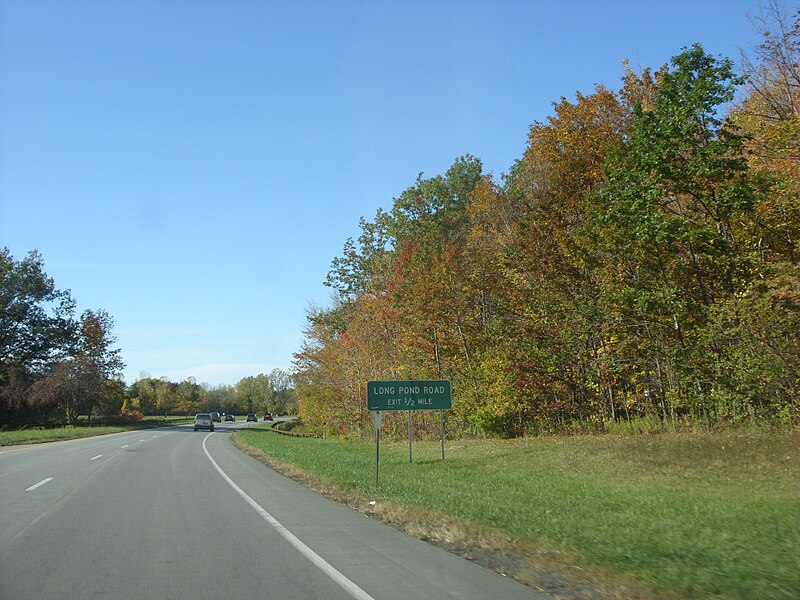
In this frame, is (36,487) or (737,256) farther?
(737,256)

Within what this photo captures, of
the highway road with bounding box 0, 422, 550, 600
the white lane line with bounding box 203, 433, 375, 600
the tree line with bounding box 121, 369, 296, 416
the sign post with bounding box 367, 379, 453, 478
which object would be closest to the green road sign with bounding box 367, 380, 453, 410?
the sign post with bounding box 367, 379, 453, 478

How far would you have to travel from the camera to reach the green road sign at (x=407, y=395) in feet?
61.6

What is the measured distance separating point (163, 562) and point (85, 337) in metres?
76.1

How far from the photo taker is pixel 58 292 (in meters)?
74.4

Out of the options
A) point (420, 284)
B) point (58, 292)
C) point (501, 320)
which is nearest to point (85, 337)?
point (58, 292)

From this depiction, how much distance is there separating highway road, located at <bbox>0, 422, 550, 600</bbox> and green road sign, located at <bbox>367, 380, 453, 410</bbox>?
457 cm

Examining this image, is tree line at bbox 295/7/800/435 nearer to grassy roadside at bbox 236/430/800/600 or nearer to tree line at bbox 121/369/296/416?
grassy roadside at bbox 236/430/800/600

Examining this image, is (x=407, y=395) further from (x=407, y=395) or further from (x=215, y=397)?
(x=215, y=397)

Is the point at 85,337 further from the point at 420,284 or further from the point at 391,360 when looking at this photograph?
the point at 420,284

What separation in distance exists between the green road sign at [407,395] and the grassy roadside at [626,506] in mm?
1928

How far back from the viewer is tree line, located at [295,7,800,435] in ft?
57.8

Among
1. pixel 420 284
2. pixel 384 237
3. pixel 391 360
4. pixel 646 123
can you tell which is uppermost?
pixel 384 237

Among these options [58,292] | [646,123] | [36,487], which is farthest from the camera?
[58,292]

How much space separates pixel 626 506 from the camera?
11.0 metres
